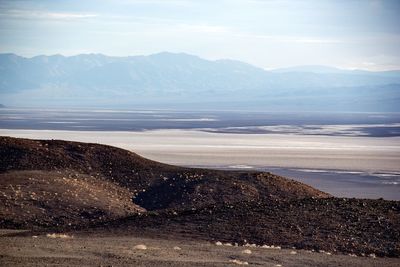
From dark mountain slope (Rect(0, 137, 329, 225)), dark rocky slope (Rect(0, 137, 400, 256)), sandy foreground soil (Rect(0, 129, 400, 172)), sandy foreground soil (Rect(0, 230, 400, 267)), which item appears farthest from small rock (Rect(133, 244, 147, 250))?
sandy foreground soil (Rect(0, 129, 400, 172))

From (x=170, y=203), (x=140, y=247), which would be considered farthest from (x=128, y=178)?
(x=140, y=247)

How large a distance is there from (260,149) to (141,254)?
72.1m

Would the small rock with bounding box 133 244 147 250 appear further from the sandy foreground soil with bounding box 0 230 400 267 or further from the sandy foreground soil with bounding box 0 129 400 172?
the sandy foreground soil with bounding box 0 129 400 172

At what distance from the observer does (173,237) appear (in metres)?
34.3

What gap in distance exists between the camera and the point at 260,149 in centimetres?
10019

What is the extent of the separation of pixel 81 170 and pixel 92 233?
15.7 m

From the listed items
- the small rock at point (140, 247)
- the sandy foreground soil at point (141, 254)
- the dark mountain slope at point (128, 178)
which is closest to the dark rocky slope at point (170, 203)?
the dark mountain slope at point (128, 178)

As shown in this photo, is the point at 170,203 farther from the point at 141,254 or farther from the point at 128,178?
the point at 141,254

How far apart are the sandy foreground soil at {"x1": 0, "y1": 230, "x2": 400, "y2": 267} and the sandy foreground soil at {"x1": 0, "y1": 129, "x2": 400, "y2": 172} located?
44014 millimetres

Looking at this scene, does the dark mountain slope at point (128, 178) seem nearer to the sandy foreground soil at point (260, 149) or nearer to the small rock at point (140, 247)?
the small rock at point (140, 247)

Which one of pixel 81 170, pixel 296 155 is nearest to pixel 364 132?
pixel 296 155

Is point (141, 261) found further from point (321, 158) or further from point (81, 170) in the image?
point (321, 158)

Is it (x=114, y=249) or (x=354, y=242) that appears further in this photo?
(x=354, y=242)

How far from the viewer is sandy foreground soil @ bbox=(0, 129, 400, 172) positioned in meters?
83.3
